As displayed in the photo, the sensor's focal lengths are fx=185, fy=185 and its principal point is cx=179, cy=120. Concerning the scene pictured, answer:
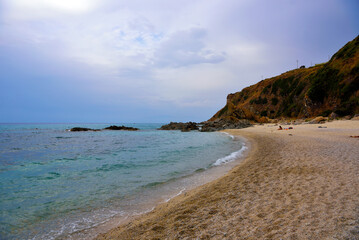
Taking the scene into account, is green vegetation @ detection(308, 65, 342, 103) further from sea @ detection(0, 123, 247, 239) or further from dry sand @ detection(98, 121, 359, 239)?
dry sand @ detection(98, 121, 359, 239)

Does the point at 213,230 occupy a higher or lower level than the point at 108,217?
higher

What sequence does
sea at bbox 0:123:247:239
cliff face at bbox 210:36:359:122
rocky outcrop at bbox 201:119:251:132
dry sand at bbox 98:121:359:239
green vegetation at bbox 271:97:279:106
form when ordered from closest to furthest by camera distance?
dry sand at bbox 98:121:359:239 < sea at bbox 0:123:247:239 < cliff face at bbox 210:36:359:122 < rocky outcrop at bbox 201:119:251:132 < green vegetation at bbox 271:97:279:106

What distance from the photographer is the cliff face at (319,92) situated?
36.2 metres

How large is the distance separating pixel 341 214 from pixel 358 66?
154 ft

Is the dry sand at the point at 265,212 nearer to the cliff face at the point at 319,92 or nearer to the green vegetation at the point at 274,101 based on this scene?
the cliff face at the point at 319,92

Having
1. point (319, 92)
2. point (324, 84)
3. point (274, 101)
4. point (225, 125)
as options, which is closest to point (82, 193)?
point (225, 125)


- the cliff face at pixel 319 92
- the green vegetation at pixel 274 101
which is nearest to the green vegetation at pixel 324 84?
the cliff face at pixel 319 92

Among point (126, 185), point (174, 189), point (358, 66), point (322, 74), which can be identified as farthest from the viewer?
point (322, 74)

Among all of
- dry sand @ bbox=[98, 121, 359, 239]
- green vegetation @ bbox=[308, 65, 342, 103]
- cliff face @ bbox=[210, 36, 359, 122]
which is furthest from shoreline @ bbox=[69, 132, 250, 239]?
green vegetation @ bbox=[308, 65, 342, 103]

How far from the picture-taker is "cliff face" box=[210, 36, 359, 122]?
36.2m

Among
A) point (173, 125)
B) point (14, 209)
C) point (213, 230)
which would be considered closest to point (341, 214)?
point (213, 230)

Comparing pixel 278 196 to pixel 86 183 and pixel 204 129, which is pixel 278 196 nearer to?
pixel 86 183

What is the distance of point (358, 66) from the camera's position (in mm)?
36031

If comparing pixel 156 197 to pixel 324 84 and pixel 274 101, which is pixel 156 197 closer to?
pixel 324 84
